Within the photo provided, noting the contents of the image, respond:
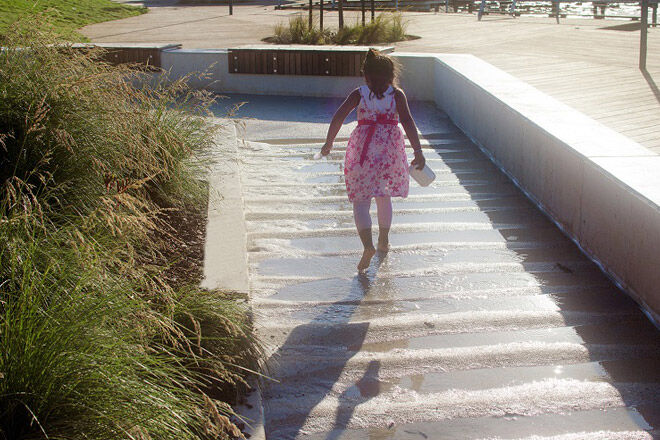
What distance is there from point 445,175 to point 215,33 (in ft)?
43.7

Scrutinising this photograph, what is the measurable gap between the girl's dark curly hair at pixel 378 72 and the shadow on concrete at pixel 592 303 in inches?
62.2

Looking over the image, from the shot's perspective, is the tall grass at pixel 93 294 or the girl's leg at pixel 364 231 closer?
the tall grass at pixel 93 294

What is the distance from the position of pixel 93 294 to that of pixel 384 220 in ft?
10.6

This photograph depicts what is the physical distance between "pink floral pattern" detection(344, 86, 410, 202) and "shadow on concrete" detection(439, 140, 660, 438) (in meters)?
1.13

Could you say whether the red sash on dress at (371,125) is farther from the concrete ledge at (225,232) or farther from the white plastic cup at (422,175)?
the concrete ledge at (225,232)

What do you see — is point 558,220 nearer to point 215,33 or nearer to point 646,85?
point 646,85

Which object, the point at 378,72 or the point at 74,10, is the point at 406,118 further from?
the point at 74,10

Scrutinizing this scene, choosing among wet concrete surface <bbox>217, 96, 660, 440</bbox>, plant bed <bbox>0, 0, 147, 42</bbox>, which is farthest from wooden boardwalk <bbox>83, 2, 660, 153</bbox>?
wet concrete surface <bbox>217, 96, 660, 440</bbox>

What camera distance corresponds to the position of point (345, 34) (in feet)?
57.8

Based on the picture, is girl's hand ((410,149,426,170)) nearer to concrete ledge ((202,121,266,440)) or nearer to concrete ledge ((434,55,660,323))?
concrete ledge ((434,55,660,323))

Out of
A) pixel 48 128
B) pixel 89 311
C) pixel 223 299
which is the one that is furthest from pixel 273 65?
pixel 89 311

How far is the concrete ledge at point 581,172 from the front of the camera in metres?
5.23

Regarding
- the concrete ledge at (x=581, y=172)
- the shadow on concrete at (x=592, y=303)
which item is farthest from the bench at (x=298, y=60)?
the shadow on concrete at (x=592, y=303)

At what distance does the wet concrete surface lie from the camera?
13.1 feet
